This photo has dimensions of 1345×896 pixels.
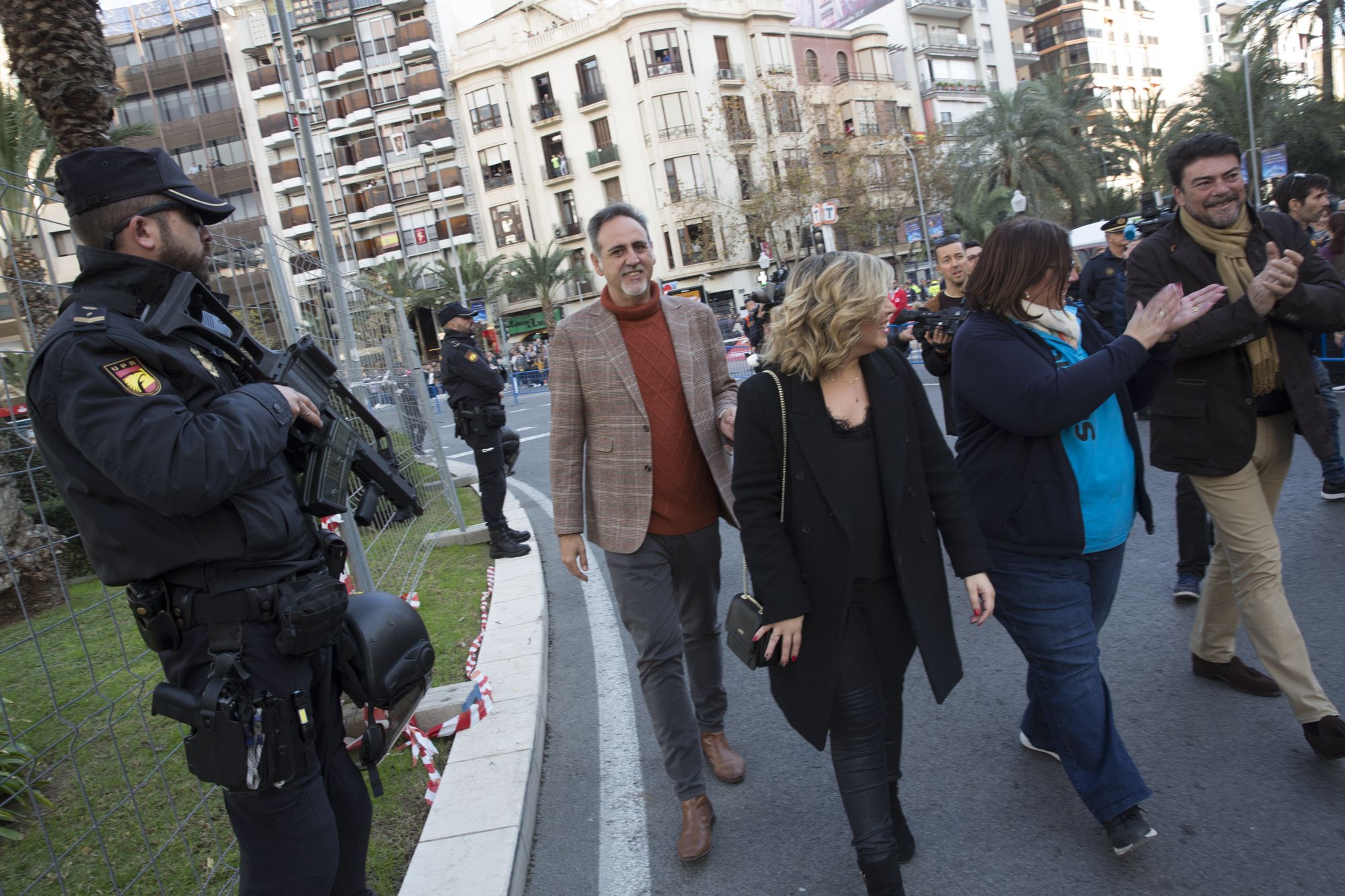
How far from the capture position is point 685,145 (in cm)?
4731

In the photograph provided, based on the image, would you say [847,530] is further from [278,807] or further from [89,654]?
[89,654]

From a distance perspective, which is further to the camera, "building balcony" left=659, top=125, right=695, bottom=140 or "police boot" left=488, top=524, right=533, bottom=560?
"building balcony" left=659, top=125, right=695, bottom=140

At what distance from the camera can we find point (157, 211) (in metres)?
2.14

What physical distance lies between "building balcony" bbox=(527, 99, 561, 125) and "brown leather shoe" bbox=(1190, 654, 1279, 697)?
5158 cm

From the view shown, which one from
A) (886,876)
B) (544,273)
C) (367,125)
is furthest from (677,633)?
(367,125)

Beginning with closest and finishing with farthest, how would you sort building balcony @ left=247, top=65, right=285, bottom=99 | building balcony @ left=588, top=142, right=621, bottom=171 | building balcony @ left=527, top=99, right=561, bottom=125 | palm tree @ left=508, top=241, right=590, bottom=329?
palm tree @ left=508, top=241, right=590, bottom=329 → building balcony @ left=588, top=142, right=621, bottom=171 → building balcony @ left=527, top=99, right=561, bottom=125 → building balcony @ left=247, top=65, right=285, bottom=99

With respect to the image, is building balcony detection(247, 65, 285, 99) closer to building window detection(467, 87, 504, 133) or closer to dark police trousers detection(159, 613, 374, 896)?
building window detection(467, 87, 504, 133)

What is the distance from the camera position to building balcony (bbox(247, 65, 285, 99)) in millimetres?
55688

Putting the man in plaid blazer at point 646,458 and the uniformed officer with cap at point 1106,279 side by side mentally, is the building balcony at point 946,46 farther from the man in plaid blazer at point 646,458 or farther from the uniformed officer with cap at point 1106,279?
the man in plaid blazer at point 646,458

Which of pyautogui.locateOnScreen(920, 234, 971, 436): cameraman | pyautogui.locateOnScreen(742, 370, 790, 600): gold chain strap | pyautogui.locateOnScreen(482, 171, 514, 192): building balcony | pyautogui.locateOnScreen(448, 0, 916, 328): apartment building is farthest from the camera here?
pyautogui.locateOnScreen(482, 171, 514, 192): building balcony

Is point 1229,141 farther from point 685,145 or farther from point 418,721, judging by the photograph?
point 685,145

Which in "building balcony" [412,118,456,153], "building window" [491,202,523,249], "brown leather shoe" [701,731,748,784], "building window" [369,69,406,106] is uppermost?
"building window" [369,69,406,106]

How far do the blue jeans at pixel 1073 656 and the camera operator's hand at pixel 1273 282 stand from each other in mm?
1003

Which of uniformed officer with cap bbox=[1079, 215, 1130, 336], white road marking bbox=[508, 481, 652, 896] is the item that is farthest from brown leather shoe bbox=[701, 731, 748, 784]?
uniformed officer with cap bbox=[1079, 215, 1130, 336]
